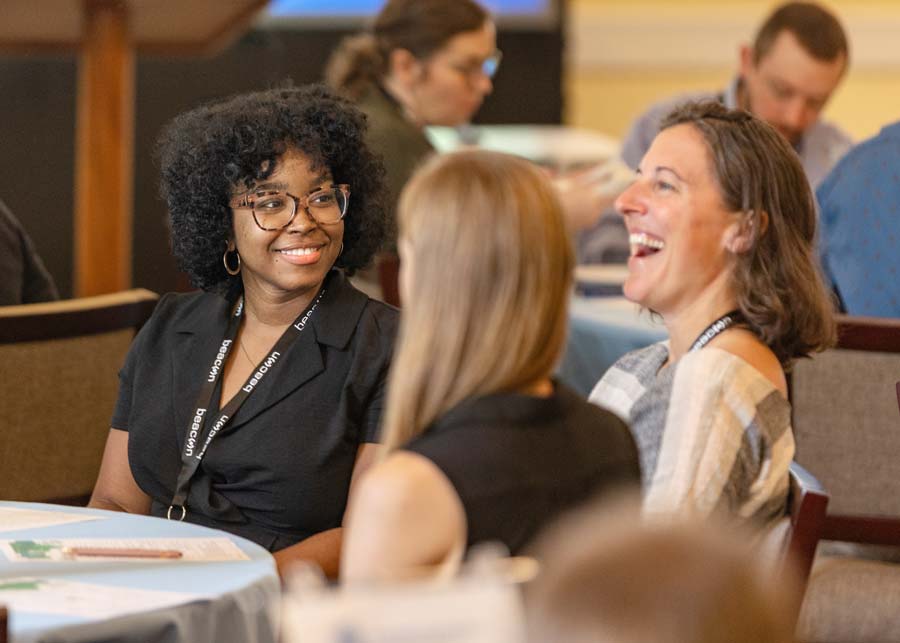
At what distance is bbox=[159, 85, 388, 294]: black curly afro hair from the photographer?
8.93 feet

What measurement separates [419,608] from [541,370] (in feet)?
2.96

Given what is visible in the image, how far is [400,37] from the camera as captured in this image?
4723 millimetres

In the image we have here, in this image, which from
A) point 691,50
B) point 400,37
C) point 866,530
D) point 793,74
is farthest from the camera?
point 691,50

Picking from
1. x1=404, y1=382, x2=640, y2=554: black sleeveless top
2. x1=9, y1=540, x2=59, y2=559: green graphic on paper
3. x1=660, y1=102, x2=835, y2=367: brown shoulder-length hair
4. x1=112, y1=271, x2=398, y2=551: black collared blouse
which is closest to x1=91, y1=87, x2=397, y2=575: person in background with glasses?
x1=112, y1=271, x2=398, y2=551: black collared blouse

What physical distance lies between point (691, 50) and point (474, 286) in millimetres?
5474

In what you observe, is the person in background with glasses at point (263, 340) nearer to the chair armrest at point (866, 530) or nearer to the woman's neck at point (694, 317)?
the woman's neck at point (694, 317)

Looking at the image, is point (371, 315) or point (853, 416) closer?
point (371, 315)

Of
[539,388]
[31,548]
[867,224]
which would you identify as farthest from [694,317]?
[867,224]

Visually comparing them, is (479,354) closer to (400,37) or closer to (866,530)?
(866,530)

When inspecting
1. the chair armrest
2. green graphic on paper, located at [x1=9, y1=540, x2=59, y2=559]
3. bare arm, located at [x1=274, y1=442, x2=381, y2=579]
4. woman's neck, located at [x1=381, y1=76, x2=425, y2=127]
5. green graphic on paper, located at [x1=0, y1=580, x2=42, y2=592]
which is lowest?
the chair armrest

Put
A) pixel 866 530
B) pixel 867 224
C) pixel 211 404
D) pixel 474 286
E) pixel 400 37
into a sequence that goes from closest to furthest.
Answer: pixel 474 286 → pixel 211 404 → pixel 866 530 → pixel 867 224 → pixel 400 37

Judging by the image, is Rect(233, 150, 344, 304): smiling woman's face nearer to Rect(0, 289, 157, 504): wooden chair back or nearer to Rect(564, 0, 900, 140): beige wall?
Rect(0, 289, 157, 504): wooden chair back

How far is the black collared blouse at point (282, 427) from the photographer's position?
2549 mm

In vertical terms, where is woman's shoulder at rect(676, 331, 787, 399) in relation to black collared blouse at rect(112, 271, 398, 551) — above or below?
above
